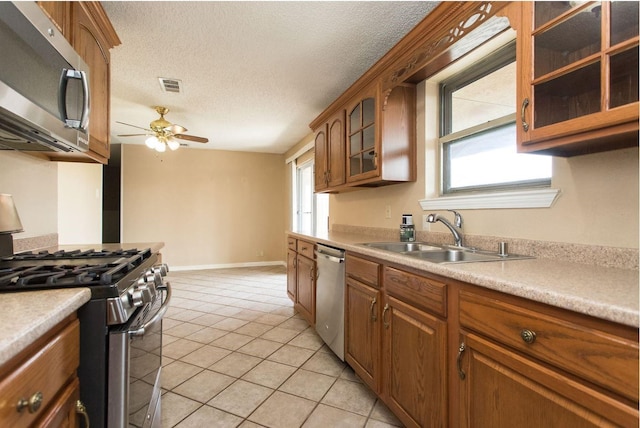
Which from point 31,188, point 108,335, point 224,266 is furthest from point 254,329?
point 224,266

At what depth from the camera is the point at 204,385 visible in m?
1.95

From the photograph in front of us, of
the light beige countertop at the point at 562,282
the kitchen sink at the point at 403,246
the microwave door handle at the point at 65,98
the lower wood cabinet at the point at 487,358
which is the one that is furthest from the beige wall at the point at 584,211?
the microwave door handle at the point at 65,98

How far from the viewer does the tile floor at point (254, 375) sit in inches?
65.2

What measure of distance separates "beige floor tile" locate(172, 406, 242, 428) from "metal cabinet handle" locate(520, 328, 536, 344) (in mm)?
1442

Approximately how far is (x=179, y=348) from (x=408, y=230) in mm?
2035

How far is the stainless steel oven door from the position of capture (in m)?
0.93

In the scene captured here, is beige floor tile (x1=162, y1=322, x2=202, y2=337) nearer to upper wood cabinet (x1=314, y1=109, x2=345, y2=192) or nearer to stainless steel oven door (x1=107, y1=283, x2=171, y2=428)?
stainless steel oven door (x1=107, y1=283, x2=171, y2=428)

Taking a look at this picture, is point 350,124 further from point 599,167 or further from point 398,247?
point 599,167

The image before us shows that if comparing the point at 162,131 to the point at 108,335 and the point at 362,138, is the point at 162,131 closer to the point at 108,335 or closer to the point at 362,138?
the point at 362,138

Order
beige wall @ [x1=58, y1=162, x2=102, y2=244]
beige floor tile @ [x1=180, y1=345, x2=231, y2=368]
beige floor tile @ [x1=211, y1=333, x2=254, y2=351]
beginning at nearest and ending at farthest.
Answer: beige floor tile @ [x1=180, y1=345, x2=231, y2=368] < beige floor tile @ [x1=211, y1=333, x2=254, y2=351] < beige wall @ [x1=58, y1=162, x2=102, y2=244]

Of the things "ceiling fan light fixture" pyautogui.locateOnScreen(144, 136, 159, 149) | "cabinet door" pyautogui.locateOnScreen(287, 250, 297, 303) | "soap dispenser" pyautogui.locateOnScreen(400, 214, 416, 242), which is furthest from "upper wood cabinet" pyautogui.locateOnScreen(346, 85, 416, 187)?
"ceiling fan light fixture" pyautogui.locateOnScreen(144, 136, 159, 149)

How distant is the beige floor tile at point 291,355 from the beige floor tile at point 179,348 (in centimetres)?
66

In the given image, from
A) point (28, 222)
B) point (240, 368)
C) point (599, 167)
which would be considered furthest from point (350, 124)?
point (28, 222)

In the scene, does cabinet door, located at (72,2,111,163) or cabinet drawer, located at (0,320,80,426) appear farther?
cabinet door, located at (72,2,111,163)
